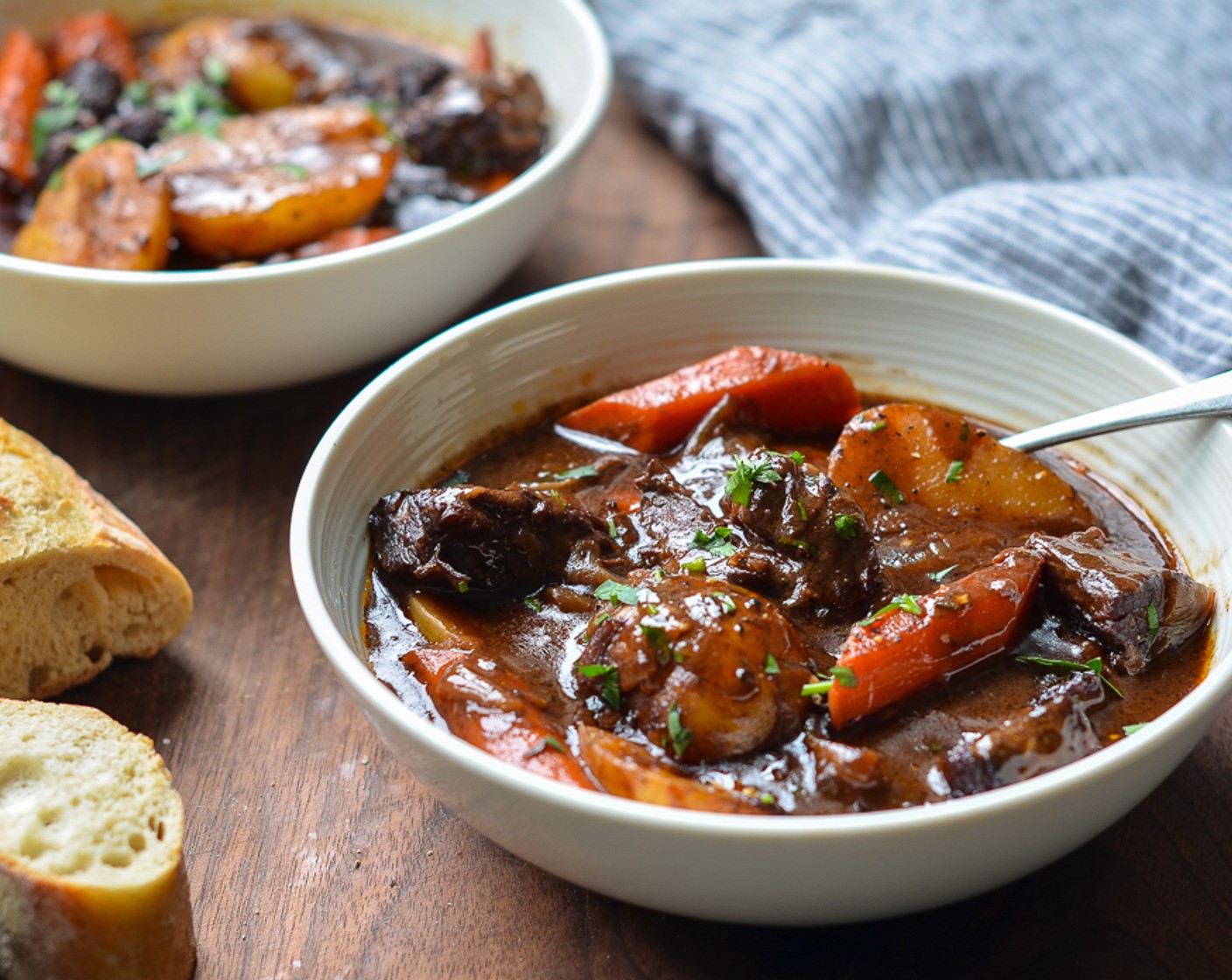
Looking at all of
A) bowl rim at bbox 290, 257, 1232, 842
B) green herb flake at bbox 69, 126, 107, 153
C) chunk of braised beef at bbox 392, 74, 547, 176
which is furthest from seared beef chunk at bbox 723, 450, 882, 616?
green herb flake at bbox 69, 126, 107, 153

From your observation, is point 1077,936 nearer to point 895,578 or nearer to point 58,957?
point 895,578

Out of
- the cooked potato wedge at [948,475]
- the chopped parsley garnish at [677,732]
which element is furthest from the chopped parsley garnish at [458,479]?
the chopped parsley garnish at [677,732]

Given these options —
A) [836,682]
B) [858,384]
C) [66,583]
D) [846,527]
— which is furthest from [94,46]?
[836,682]

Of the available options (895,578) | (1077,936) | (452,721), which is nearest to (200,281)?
(452,721)

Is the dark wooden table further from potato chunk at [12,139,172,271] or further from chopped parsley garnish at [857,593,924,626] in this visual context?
potato chunk at [12,139,172,271]

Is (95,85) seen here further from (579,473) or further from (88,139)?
(579,473)
